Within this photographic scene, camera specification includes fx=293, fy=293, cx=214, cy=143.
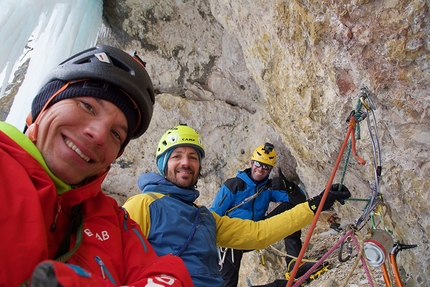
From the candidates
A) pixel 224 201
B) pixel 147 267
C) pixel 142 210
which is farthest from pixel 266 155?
pixel 147 267

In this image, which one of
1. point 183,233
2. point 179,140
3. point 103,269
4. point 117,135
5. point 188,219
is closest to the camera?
point 103,269

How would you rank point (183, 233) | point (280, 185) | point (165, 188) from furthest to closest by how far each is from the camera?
point (280, 185), point (165, 188), point (183, 233)

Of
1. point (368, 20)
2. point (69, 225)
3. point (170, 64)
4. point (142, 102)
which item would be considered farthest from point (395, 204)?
point (170, 64)

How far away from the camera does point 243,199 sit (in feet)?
16.2

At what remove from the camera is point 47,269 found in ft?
2.10

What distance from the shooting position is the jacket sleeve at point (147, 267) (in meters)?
1.15

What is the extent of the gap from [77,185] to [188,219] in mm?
1165

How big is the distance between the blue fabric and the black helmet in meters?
0.74

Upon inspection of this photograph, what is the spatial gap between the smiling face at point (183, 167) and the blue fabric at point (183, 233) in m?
0.14

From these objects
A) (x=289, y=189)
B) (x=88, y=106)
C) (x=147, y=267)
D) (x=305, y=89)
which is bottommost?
(x=147, y=267)

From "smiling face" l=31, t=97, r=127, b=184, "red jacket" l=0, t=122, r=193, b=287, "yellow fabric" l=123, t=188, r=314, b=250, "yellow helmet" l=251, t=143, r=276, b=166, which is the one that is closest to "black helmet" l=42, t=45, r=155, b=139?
"smiling face" l=31, t=97, r=127, b=184

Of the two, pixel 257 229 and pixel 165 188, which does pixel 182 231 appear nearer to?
pixel 165 188

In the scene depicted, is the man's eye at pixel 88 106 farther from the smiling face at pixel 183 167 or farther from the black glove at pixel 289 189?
the black glove at pixel 289 189

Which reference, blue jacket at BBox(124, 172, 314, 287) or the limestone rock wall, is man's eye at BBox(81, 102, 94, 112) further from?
the limestone rock wall
